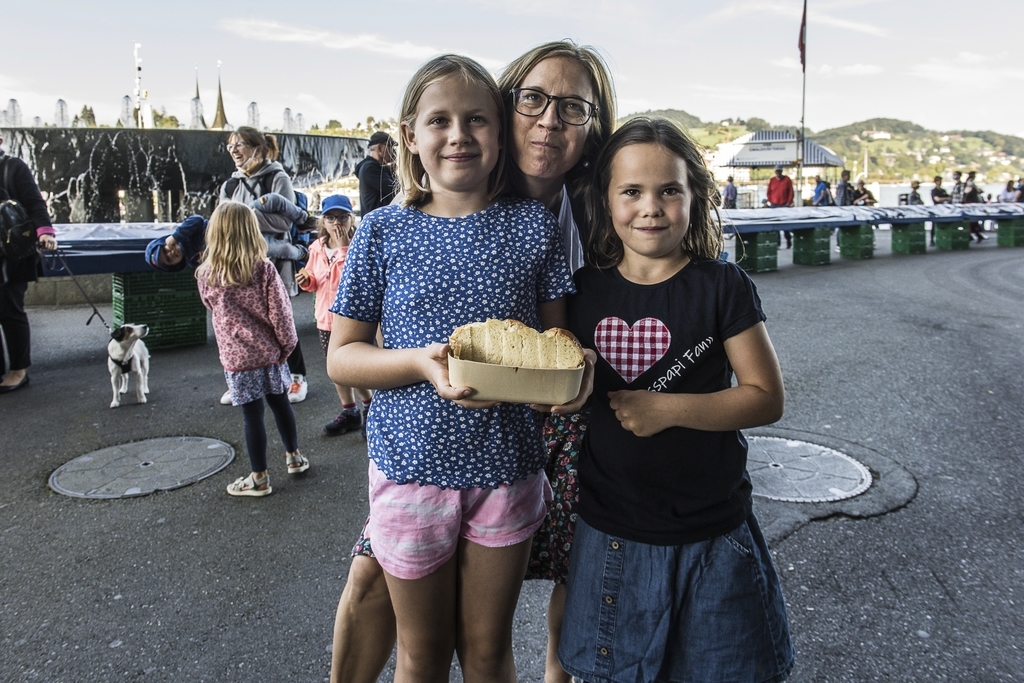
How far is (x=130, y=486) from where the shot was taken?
4297 mm

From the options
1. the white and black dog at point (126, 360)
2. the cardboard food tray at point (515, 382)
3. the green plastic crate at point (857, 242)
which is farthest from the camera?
the green plastic crate at point (857, 242)

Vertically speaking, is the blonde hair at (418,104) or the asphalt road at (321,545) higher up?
the blonde hair at (418,104)

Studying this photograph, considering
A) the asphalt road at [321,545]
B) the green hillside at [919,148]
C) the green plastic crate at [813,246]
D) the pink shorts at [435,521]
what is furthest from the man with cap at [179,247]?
the green hillside at [919,148]

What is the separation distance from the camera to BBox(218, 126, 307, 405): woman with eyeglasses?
241 inches

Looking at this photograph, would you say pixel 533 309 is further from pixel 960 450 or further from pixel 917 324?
pixel 917 324

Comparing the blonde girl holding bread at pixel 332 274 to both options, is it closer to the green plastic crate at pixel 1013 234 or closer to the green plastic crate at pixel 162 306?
the green plastic crate at pixel 162 306

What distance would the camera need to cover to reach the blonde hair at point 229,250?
434 cm

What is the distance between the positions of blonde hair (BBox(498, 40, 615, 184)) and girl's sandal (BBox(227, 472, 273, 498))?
2885 mm

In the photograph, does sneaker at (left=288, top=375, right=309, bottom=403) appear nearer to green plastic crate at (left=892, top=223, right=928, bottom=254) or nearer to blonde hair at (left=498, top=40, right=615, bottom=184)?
blonde hair at (left=498, top=40, right=615, bottom=184)

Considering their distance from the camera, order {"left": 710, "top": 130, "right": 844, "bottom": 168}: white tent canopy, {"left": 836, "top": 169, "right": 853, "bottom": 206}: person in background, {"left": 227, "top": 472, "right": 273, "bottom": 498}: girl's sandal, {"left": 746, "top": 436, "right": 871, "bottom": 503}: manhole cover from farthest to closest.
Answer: {"left": 710, "top": 130, "right": 844, "bottom": 168}: white tent canopy < {"left": 836, "top": 169, "right": 853, "bottom": 206}: person in background < {"left": 227, "top": 472, "right": 273, "bottom": 498}: girl's sandal < {"left": 746, "top": 436, "right": 871, "bottom": 503}: manhole cover

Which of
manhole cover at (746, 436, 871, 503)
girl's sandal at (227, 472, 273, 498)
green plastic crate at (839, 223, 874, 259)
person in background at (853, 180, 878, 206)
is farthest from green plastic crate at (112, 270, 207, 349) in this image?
person in background at (853, 180, 878, 206)

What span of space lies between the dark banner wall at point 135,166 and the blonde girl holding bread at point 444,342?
43.9 ft

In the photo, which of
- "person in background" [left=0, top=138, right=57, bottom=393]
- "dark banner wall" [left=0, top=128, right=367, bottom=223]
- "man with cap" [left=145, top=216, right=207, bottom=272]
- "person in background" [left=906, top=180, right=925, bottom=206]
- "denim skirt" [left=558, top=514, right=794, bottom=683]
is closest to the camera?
"denim skirt" [left=558, top=514, right=794, bottom=683]

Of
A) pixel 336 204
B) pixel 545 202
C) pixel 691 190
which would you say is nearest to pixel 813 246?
pixel 336 204
